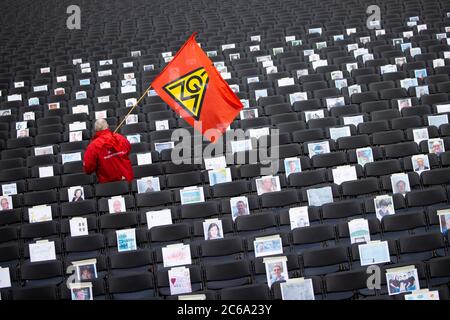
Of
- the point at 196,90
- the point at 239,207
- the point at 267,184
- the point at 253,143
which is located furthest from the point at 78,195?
the point at 253,143

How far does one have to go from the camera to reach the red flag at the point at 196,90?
10.2 m

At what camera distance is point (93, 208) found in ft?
33.1

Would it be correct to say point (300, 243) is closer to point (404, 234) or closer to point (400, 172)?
point (404, 234)

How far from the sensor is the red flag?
33.6ft

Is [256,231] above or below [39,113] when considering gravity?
below

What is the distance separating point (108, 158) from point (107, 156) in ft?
0.23

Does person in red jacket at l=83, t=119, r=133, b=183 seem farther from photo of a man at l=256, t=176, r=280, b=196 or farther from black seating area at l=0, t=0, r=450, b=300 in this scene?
photo of a man at l=256, t=176, r=280, b=196

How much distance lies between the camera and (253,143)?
38.0 feet

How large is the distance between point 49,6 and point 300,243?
52.1 ft

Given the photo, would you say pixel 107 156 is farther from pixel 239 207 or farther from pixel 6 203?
pixel 239 207

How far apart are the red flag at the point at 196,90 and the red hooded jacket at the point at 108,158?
98 centimetres

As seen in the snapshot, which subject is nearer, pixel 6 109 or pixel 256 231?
pixel 256 231

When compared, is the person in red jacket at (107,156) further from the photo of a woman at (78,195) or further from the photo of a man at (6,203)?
the photo of a man at (6,203)
